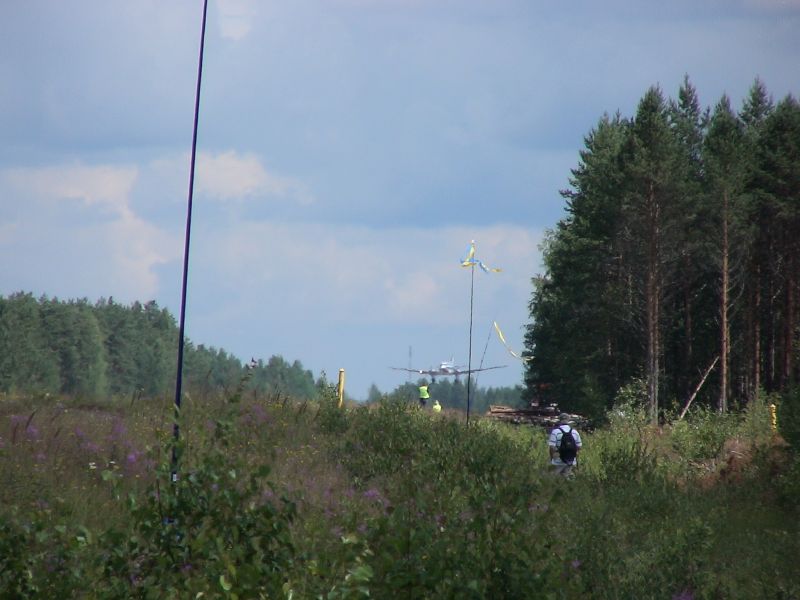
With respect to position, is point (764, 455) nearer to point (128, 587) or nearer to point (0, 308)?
point (128, 587)

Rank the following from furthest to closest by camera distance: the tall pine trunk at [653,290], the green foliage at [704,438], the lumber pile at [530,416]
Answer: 1. the tall pine trunk at [653,290]
2. the lumber pile at [530,416]
3. the green foliage at [704,438]

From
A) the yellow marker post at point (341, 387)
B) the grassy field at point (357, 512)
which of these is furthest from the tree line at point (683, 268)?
the grassy field at point (357, 512)

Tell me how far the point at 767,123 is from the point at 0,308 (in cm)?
7539

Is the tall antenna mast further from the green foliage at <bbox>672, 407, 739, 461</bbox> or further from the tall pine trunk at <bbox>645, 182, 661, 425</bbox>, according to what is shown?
the tall pine trunk at <bbox>645, 182, 661, 425</bbox>

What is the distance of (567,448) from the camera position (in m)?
16.7

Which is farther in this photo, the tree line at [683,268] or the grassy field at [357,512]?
the tree line at [683,268]

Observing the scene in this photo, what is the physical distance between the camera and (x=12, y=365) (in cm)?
9100

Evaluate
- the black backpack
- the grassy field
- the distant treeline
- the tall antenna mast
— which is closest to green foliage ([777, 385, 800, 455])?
the grassy field

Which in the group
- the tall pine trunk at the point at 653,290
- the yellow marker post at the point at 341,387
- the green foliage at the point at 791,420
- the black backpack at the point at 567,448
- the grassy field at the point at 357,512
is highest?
the tall pine trunk at the point at 653,290

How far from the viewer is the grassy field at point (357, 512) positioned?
516cm

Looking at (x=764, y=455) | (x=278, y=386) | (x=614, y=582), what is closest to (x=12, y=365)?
(x=278, y=386)

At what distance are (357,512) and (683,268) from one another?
135ft

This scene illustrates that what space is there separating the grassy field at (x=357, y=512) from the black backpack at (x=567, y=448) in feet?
1.84

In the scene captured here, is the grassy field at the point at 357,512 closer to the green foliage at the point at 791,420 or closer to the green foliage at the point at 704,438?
the green foliage at the point at 704,438
